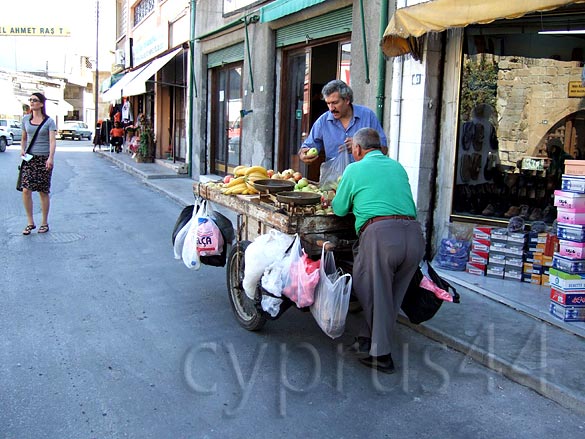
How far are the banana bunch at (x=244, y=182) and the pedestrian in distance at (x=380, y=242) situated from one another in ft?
3.89

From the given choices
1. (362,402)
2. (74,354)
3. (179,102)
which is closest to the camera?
(362,402)

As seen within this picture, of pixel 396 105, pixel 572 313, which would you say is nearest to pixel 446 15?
pixel 396 105

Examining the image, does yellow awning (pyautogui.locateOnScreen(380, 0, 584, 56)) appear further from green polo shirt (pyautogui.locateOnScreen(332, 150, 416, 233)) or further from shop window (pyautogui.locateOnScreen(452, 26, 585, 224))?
green polo shirt (pyautogui.locateOnScreen(332, 150, 416, 233))

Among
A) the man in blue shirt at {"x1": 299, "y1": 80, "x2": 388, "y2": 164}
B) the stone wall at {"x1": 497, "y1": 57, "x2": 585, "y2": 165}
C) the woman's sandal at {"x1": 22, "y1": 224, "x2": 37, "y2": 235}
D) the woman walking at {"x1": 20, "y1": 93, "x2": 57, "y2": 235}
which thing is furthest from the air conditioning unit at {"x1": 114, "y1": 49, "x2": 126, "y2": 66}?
the man in blue shirt at {"x1": 299, "y1": 80, "x2": 388, "y2": 164}

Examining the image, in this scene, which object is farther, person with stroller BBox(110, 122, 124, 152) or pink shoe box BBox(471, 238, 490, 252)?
person with stroller BBox(110, 122, 124, 152)

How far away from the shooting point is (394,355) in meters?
4.29

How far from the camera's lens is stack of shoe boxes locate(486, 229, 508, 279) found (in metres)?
6.08

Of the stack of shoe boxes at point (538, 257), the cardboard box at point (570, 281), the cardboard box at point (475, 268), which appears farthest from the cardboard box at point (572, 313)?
the cardboard box at point (475, 268)

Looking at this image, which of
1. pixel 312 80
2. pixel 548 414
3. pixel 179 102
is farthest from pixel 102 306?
pixel 179 102

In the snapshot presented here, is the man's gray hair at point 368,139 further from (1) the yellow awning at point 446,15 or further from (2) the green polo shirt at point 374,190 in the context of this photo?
(1) the yellow awning at point 446,15

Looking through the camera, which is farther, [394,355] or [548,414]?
[394,355]

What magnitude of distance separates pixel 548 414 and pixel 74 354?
321cm

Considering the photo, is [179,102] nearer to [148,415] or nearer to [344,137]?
[344,137]

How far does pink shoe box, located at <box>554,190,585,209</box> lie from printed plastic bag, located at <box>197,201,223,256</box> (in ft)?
9.68
